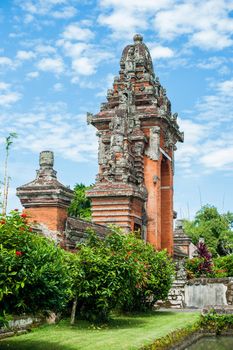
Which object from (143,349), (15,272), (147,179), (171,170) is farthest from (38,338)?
(171,170)

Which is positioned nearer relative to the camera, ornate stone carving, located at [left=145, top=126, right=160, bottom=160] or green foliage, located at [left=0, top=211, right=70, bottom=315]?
green foliage, located at [left=0, top=211, right=70, bottom=315]

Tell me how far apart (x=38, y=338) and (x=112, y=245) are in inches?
131

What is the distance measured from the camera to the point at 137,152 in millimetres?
23000

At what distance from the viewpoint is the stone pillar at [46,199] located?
13328 mm

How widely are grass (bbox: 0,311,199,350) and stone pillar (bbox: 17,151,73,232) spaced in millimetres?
2539

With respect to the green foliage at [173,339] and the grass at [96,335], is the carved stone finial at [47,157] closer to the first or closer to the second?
the grass at [96,335]

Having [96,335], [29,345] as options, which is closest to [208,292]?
[96,335]

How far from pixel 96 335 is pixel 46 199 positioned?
3.62 meters

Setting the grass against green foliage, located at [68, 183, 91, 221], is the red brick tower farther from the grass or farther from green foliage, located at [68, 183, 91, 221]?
green foliage, located at [68, 183, 91, 221]

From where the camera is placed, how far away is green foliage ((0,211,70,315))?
8414 millimetres

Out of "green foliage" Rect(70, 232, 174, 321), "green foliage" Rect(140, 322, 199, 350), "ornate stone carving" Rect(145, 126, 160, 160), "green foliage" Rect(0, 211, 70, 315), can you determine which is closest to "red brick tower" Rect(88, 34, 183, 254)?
"ornate stone carving" Rect(145, 126, 160, 160)

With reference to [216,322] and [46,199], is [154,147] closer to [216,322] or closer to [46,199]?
[216,322]

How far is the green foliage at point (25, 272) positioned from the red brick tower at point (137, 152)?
978 cm

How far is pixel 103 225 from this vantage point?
1883 cm
